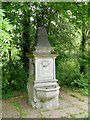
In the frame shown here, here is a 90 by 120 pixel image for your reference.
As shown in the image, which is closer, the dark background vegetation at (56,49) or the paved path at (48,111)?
the paved path at (48,111)

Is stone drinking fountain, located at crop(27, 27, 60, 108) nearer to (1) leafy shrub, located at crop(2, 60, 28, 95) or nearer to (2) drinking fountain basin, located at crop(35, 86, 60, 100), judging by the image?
(2) drinking fountain basin, located at crop(35, 86, 60, 100)

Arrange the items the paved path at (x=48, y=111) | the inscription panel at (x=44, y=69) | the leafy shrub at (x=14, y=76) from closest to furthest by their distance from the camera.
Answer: the paved path at (x=48, y=111)
the inscription panel at (x=44, y=69)
the leafy shrub at (x=14, y=76)

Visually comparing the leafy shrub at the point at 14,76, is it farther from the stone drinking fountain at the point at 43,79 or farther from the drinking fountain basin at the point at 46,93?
the drinking fountain basin at the point at 46,93

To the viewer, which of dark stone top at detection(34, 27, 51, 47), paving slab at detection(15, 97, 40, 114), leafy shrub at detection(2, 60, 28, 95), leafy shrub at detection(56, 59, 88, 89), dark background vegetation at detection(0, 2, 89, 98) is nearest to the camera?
paving slab at detection(15, 97, 40, 114)

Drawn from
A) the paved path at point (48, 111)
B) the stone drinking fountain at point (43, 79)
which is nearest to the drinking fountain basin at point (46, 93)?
the stone drinking fountain at point (43, 79)

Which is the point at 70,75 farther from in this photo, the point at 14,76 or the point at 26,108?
the point at 26,108

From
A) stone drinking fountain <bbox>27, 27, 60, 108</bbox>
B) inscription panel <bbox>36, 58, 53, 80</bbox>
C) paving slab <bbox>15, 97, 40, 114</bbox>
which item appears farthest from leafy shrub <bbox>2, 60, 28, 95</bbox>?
inscription panel <bbox>36, 58, 53, 80</bbox>

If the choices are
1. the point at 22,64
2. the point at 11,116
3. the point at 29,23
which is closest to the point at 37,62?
the point at 11,116

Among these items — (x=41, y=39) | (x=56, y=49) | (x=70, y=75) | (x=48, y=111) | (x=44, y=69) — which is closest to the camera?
(x=48, y=111)

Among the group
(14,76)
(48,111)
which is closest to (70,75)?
(14,76)

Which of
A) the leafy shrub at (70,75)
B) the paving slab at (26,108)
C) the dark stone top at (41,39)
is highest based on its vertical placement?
the dark stone top at (41,39)

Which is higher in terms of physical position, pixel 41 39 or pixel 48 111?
pixel 41 39

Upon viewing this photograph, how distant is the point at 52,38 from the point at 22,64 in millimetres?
1918

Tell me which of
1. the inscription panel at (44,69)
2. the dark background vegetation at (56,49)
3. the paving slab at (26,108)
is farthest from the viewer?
the dark background vegetation at (56,49)
